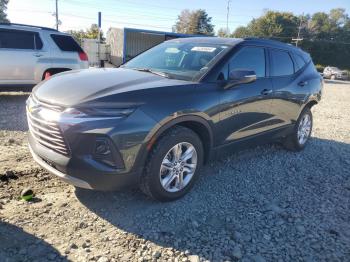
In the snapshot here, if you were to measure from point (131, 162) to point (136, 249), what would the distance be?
2.50 feet

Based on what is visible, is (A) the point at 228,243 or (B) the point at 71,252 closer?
(B) the point at 71,252

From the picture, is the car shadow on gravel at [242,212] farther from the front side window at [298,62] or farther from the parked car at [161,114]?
the front side window at [298,62]

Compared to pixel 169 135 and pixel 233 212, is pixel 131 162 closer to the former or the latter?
pixel 169 135

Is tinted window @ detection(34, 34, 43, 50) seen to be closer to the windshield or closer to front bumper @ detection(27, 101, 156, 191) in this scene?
the windshield

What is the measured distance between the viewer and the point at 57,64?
8.83m

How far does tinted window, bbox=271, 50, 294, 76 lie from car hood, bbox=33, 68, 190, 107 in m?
1.94

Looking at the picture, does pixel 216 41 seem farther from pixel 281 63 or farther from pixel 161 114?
pixel 161 114

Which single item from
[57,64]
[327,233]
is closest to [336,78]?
[57,64]

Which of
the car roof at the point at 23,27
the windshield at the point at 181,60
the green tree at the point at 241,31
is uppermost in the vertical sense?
the green tree at the point at 241,31

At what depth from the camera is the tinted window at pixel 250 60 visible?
4074 millimetres

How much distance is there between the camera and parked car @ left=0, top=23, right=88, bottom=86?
8.23 metres

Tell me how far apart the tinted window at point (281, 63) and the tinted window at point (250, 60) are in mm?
301

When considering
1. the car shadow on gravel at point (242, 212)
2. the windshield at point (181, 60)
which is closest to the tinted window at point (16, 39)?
the windshield at point (181, 60)

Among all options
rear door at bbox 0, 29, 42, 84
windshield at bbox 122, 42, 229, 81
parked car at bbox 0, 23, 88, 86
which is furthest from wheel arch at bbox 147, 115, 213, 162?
rear door at bbox 0, 29, 42, 84
